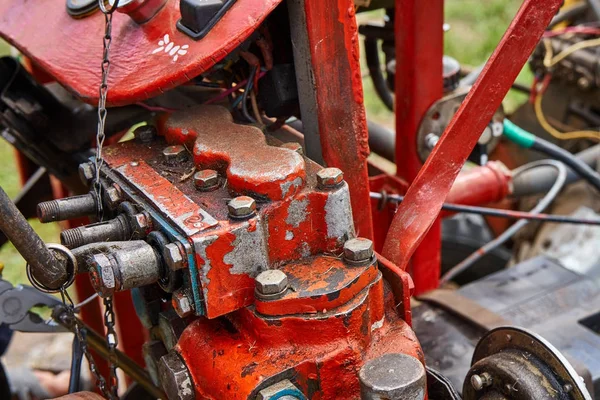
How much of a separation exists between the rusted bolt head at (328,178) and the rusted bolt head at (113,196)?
317mm

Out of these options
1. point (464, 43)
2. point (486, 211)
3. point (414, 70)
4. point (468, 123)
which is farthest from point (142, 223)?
point (464, 43)

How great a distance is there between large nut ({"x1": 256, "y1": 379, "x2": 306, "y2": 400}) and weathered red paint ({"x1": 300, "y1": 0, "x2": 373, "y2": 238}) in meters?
0.38

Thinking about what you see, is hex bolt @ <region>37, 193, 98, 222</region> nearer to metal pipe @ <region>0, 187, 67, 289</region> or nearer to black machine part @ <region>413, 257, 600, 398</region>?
metal pipe @ <region>0, 187, 67, 289</region>

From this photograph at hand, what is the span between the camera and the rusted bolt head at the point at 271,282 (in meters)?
0.97

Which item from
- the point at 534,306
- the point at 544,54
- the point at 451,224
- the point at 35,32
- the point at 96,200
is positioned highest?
the point at 35,32

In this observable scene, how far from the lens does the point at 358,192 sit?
128 cm

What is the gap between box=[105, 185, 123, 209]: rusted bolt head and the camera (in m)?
1.13

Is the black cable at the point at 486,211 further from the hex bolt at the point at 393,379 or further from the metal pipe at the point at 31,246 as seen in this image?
the metal pipe at the point at 31,246

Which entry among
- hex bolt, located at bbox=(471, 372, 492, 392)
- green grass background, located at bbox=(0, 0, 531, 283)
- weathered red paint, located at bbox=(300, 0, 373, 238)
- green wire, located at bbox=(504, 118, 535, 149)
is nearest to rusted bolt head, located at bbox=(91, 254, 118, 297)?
weathered red paint, located at bbox=(300, 0, 373, 238)

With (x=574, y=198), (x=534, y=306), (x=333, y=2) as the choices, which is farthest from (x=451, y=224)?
(x=333, y=2)

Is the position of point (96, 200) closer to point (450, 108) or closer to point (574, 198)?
point (450, 108)

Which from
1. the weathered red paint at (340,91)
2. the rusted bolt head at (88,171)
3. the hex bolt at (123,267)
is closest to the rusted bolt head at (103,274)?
the hex bolt at (123,267)

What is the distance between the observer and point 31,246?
0.96 metres

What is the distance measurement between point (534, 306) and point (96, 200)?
108 cm
